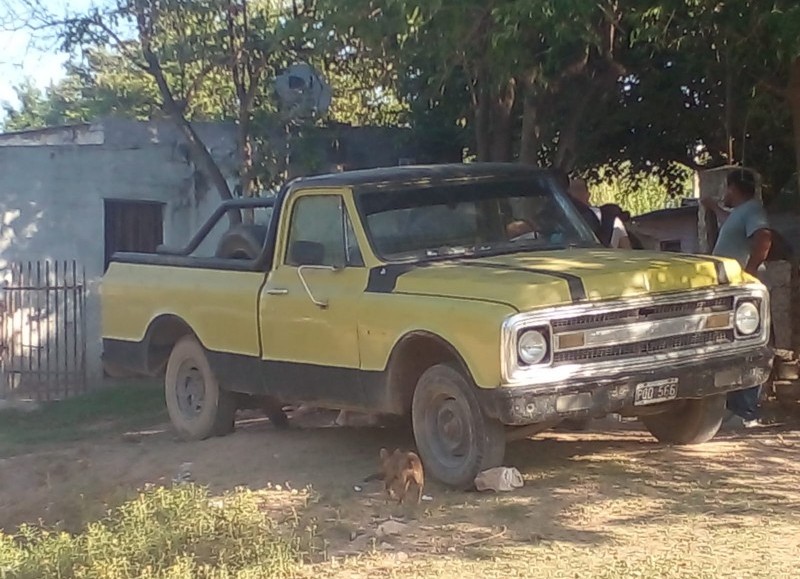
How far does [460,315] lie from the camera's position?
7.12m

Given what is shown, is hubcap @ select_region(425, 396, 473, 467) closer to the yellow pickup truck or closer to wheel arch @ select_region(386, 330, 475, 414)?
the yellow pickup truck

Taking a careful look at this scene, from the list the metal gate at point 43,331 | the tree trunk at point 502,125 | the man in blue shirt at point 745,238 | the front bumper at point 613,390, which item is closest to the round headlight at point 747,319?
the front bumper at point 613,390

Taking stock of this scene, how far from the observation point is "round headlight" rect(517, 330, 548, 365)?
692cm

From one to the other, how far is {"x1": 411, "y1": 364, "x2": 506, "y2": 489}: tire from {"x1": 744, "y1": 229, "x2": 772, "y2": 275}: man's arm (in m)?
2.77

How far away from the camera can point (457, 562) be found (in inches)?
241

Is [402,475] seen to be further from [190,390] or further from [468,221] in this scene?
[190,390]

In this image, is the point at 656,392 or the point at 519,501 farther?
the point at 656,392

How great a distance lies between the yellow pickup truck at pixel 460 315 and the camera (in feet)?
23.2

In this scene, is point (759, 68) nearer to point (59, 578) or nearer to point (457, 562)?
point (457, 562)

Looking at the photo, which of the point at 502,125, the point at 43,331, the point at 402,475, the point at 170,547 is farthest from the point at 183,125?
the point at 170,547

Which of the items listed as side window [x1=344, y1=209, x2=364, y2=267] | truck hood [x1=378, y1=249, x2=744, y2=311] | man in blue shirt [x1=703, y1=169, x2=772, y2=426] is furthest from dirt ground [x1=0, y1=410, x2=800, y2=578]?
side window [x1=344, y1=209, x2=364, y2=267]

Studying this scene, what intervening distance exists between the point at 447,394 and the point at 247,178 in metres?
8.29

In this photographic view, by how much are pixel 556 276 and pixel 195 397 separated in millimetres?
3826

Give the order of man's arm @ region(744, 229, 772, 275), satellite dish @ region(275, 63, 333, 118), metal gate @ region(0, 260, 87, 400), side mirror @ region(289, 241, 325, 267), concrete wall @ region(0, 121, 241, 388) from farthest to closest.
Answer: concrete wall @ region(0, 121, 241, 388) < metal gate @ region(0, 260, 87, 400) < satellite dish @ region(275, 63, 333, 118) < man's arm @ region(744, 229, 772, 275) < side mirror @ region(289, 241, 325, 267)
